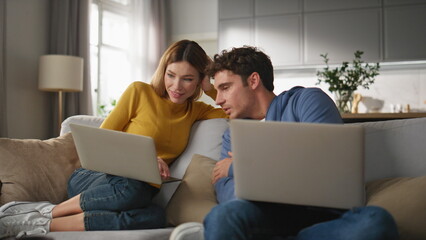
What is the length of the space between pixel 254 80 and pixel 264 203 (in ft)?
2.35

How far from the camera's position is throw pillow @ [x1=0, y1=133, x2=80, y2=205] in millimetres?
2041

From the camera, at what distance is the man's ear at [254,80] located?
1996 mm

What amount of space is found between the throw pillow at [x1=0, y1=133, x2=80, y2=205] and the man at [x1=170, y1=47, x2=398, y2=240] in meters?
0.76

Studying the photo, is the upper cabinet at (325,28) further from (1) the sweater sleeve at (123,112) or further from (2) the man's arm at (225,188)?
(2) the man's arm at (225,188)

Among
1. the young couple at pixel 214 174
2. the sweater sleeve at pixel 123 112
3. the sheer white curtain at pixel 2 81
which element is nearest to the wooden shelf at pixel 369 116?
the young couple at pixel 214 174

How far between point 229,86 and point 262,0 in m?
3.87

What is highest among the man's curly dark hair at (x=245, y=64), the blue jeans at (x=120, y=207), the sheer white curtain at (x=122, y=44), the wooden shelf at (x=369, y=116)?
the sheer white curtain at (x=122, y=44)

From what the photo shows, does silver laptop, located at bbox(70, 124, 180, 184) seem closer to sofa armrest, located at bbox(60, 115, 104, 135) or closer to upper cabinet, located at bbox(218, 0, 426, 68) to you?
sofa armrest, located at bbox(60, 115, 104, 135)

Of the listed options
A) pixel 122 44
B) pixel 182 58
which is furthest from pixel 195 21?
pixel 182 58

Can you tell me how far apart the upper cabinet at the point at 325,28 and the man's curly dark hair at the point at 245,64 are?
3064 millimetres

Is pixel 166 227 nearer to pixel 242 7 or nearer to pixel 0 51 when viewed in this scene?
pixel 0 51

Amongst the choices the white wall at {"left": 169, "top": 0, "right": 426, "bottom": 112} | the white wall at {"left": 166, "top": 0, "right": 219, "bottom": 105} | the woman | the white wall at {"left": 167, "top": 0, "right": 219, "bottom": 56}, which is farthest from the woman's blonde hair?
the white wall at {"left": 167, "top": 0, "right": 219, "bottom": 56}

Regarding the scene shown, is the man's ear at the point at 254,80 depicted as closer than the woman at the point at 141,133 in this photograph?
No

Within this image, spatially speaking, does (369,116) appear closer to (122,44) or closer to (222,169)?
(222,169)
